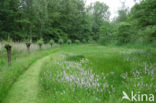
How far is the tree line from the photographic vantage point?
22.9ft

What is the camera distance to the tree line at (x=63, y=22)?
22.9 feet

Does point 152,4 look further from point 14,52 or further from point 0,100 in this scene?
point 14,52

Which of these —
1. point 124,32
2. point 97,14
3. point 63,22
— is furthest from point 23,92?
point 97,14

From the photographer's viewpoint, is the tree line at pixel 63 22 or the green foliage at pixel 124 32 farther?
the green foliage at pixel 124 32

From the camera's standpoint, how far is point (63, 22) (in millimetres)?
31250

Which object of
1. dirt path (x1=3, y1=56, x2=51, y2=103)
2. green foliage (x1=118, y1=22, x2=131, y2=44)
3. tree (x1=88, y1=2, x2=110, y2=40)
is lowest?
dirt path (x1=3, y1=56, x2=51, y2=103)

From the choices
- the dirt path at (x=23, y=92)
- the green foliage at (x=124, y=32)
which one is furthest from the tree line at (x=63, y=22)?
the dirt path at (x=23, y=92)

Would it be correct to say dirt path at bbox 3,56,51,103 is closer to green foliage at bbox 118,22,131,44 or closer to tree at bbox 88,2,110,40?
green foliage at bbox 118,22,131,44

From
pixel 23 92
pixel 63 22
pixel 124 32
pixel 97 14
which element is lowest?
pixel 23 92

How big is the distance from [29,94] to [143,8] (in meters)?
7.43

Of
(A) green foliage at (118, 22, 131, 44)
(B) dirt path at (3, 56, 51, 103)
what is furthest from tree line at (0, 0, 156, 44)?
(B) dirt path at (3, 56, 51, 103)

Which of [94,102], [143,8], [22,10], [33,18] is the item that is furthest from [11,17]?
[94,102]

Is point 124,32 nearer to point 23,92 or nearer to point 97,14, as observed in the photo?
point 23,92

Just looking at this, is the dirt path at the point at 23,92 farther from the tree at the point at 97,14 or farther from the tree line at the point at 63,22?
the tree at the point at 97,14
